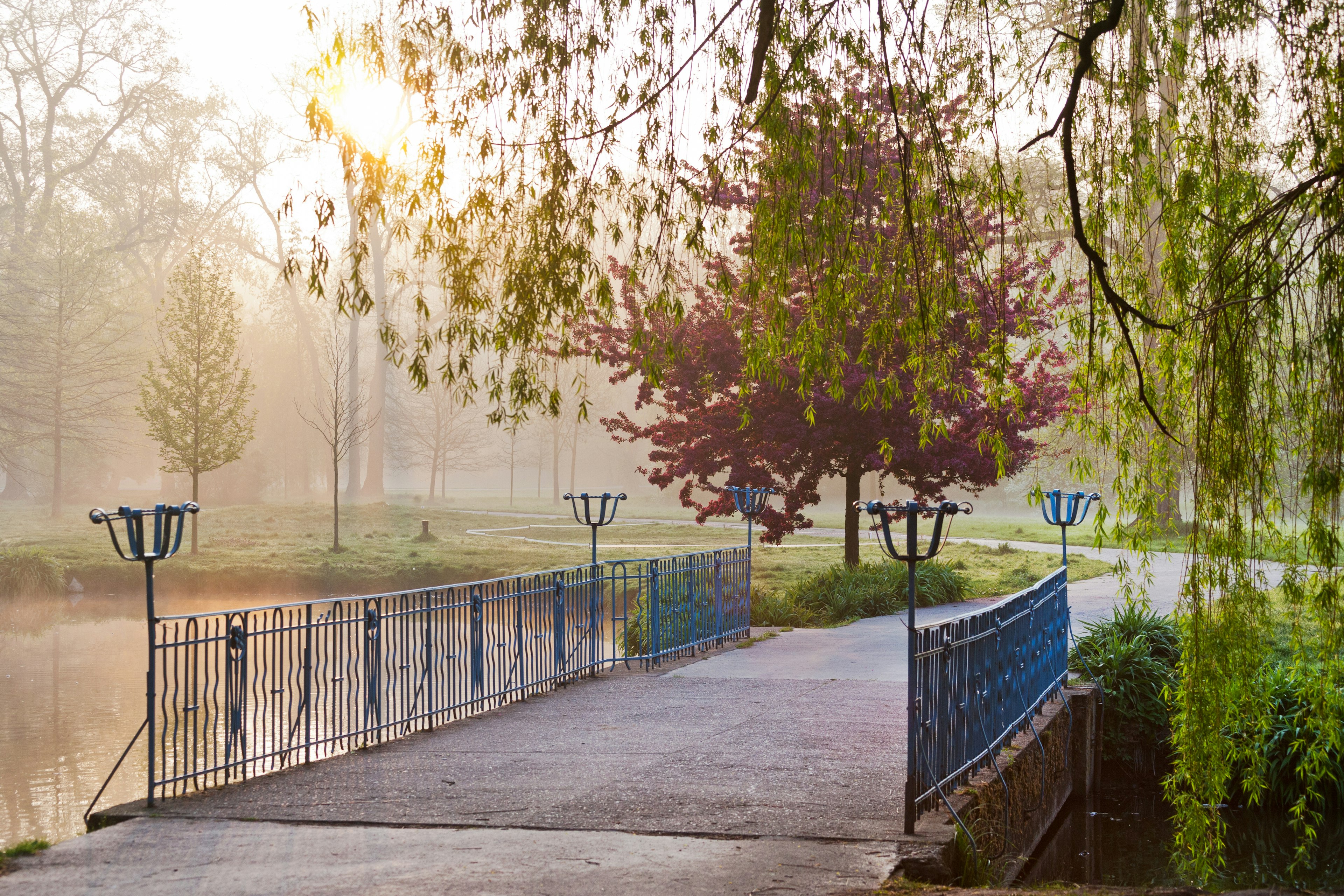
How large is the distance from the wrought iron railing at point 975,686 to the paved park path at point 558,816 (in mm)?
423

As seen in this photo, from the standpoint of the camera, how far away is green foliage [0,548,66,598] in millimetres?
24422

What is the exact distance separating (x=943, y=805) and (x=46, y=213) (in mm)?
40427

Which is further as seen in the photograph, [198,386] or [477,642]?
[198,386]

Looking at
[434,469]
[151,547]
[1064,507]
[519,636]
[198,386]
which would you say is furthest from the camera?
[434,469]

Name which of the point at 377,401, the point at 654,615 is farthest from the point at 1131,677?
the point at 377,401

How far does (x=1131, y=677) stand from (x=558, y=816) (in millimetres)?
7844

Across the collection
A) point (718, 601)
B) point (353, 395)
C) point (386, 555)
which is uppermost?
point (353, 395)

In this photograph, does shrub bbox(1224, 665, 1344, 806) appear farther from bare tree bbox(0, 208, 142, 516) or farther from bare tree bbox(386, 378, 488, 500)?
bare tree bbox(386, 378, 488, 500)

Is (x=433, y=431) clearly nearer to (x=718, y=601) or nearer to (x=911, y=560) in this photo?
(x=718, y=601)

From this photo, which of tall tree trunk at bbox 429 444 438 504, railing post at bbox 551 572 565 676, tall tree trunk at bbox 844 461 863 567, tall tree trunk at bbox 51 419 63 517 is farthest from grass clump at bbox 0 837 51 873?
tall tree trunk at bbox 429 444 438 504

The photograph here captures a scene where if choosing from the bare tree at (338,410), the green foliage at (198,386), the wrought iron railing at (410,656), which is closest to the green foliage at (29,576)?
the green foliage at (198,386)

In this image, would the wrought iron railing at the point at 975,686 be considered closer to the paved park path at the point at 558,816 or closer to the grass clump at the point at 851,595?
the paved park path at the point at 558,816

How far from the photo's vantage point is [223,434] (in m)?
30.4

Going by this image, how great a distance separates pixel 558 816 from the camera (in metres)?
6.55
